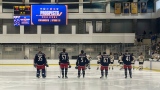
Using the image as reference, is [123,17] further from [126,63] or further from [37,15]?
[126,63]

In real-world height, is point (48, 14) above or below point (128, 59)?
above

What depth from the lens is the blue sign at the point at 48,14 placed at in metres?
43.3

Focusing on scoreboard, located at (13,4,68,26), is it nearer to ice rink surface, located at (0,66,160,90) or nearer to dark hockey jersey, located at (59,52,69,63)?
ice rink surface, located at (0,66,160,90)

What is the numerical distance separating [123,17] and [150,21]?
4760 mm

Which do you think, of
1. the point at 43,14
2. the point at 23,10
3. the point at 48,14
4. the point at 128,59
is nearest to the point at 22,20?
the point at 23,10

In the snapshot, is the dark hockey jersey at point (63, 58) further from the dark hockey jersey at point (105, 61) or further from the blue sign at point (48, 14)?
the blue sign at point (48, 14)

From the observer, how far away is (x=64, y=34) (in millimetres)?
45781

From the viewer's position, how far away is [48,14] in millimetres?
43688

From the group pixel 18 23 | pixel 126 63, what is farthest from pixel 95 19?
pixel 126 63

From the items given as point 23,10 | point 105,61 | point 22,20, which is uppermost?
point 23,10

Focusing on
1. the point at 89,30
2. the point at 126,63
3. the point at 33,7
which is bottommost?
the point at 126,63

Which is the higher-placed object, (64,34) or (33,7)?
(33,7)

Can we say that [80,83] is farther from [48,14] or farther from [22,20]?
[22,20]

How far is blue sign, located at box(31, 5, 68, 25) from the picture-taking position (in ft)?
142
